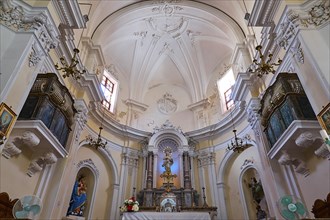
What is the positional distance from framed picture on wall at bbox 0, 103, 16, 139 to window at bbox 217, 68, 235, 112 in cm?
964

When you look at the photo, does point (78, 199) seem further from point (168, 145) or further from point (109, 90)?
point (109, 90)

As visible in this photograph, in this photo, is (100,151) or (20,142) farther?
(100,151)

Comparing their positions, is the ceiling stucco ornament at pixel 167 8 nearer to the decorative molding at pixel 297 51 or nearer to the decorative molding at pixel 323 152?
the decorative molding at pixel 297 51

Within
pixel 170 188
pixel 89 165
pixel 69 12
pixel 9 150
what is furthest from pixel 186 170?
pixel 69 12

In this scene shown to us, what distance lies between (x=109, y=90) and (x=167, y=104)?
3712 millimetres

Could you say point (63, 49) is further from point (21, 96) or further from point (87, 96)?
point (21, 96)

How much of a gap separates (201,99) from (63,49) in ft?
26.9

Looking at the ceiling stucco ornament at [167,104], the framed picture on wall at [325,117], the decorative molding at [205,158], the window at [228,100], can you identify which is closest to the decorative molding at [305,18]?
the framed picture on wall at [325,117]

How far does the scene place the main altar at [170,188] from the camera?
8505 millimetres

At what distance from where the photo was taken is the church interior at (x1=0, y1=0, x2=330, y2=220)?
5297 millimetres

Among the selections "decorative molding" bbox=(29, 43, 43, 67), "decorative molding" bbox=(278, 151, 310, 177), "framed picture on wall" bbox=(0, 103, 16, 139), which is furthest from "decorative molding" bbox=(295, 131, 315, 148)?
"decorative molding" bbox=(29, 43, 43, 67)

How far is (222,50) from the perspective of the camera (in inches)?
530

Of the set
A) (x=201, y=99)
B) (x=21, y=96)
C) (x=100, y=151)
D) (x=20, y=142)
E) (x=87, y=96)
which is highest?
(x=201, y=99)

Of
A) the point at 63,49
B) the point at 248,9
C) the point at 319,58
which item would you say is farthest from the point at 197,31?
the point at 319,58
